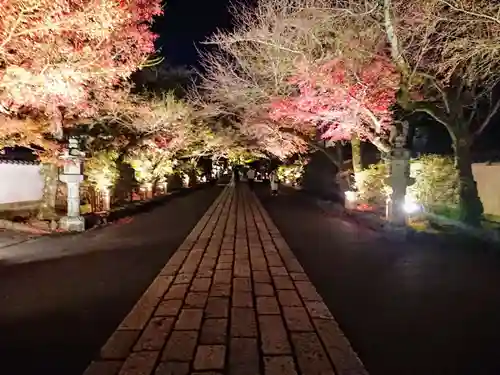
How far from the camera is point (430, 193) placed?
1658 centimetres

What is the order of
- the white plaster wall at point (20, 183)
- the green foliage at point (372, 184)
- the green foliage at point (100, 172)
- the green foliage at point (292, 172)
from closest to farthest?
the white plaster wall at point (20, 183) < the green foliage at point (372, 184) < the green foliage at point (100, 172) < the green foliage at point (292, 172)

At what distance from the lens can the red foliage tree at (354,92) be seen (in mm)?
14153

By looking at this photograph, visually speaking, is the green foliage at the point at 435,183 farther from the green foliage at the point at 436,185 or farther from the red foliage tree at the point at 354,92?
the red foliage tree at the point at 354,92

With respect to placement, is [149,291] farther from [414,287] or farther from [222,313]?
[414,287]

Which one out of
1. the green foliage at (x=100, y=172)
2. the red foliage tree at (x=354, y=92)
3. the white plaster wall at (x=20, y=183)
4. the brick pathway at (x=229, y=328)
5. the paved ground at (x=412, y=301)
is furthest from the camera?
the green foliage at (x=100, y=172)

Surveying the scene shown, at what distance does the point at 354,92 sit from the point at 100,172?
36.7 feet

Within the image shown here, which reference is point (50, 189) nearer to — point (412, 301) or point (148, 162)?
point (148, 162)

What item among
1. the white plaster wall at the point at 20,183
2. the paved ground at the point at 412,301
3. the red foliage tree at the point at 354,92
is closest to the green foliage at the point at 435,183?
the red foliage tree at the point at 354,92

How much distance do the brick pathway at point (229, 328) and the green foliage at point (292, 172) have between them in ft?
113

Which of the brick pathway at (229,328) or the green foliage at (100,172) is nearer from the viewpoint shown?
the brick pathway at (229,328)

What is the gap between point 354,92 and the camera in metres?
14.4

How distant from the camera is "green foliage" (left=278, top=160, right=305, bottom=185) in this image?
1719 inches

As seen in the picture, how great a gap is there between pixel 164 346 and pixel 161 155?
2529 centimetres

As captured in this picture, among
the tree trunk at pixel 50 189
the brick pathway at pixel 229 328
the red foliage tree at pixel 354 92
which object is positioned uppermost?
the red foliage tree at pixel 354 92
